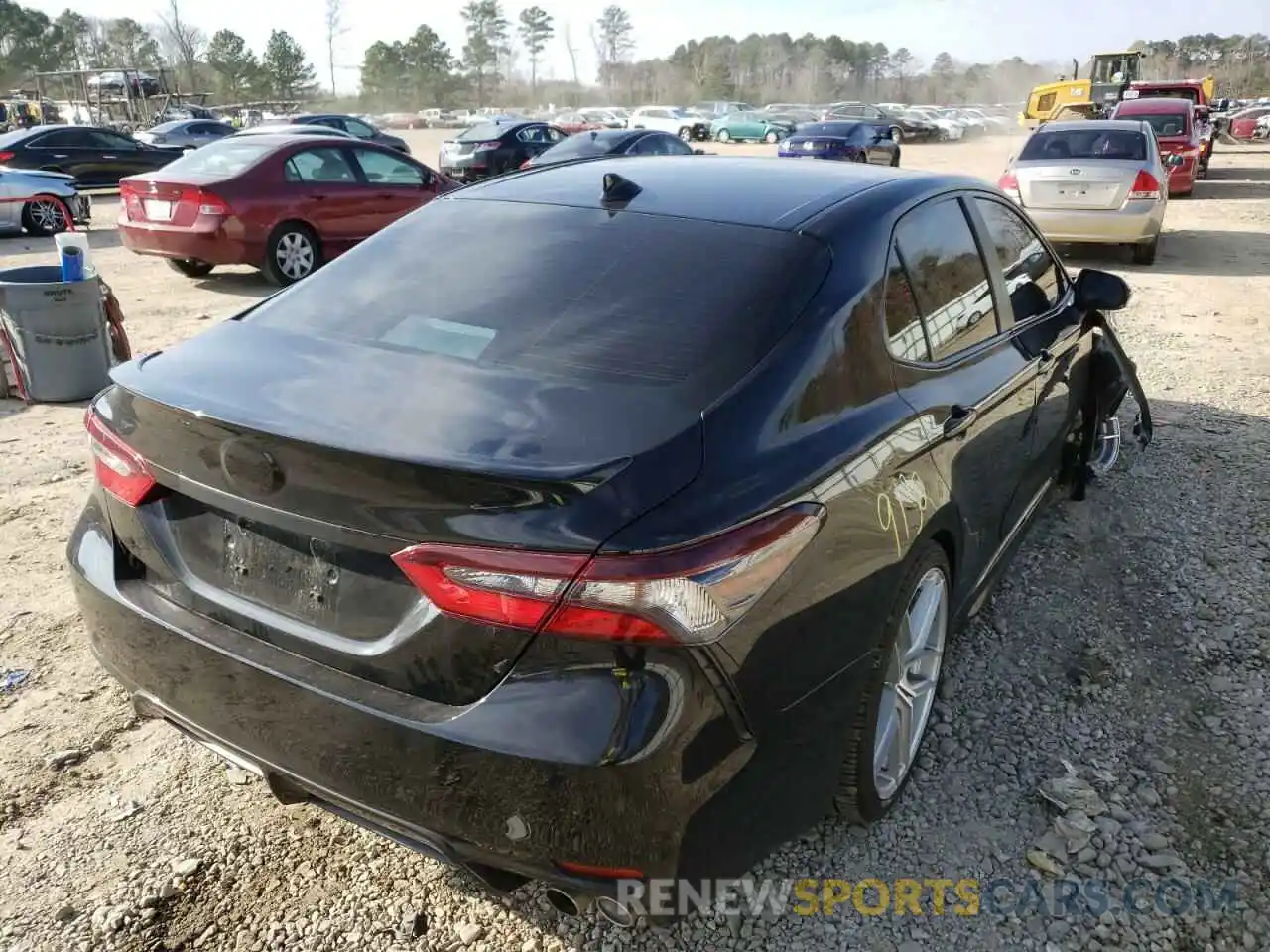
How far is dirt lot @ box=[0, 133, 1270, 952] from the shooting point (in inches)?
93.8

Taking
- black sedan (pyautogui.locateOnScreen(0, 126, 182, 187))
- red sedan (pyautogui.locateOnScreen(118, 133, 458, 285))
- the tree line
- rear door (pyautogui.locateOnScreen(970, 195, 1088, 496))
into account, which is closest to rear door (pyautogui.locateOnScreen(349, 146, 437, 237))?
red sedan (pyautogui.locateOnScreen(118, 133, 458, 285))

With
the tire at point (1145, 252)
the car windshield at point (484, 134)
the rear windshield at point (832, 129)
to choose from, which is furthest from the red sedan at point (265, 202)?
→ the rear windshield at point (832, 129)

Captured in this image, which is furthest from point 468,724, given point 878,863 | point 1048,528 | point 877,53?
point 877,53

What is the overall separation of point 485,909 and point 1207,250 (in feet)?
43.8

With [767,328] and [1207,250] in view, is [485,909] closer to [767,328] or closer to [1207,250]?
[767,328]

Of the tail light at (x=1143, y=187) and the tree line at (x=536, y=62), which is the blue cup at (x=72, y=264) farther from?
the tree line at (x=536, y=62)

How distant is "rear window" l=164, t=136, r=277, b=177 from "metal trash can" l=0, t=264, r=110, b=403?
374 centimetres

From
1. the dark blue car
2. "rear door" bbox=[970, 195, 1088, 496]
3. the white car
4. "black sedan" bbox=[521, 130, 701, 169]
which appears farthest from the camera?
the white car

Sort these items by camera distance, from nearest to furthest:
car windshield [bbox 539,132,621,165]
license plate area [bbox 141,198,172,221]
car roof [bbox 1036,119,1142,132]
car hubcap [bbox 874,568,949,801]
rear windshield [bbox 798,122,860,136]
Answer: car hubcap [bbox 874,568,949,801] → license plate area [bbox 141,198,172,221] → car roof [bbox 1036,119,1142,132] → car windshield [bbox 539,132,621,165] → rear windshield [bbox 798,122,860,136]

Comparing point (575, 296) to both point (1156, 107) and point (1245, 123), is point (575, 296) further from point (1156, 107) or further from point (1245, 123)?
point (1245, 123)

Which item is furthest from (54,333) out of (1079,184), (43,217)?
(1079,184)

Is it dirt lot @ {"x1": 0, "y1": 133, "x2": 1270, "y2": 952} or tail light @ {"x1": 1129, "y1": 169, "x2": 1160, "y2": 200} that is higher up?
tail light @ {"x1": 1129, "y1": 169, "x2": 1160, "y2": 200}

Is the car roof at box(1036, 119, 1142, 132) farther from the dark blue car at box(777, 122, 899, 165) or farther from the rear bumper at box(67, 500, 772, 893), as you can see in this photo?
the rear bumper at box(67, 500, 772, 893)

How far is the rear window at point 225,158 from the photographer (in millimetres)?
9906
